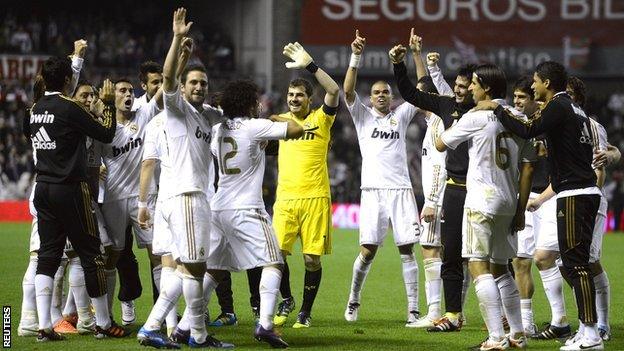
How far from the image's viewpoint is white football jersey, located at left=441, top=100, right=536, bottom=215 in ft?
30.2

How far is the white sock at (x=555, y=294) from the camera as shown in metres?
10.5

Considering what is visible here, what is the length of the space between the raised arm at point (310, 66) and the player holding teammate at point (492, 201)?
1.29m

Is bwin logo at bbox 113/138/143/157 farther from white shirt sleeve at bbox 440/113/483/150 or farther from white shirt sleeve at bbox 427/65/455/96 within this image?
white shirt sleeve at bbox 440/113/483/150

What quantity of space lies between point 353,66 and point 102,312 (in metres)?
3.36

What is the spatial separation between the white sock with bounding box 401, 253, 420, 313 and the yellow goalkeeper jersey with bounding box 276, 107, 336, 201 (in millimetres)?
1124

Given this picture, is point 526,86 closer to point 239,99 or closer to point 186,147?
point 239,99

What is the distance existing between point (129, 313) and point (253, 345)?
183cm

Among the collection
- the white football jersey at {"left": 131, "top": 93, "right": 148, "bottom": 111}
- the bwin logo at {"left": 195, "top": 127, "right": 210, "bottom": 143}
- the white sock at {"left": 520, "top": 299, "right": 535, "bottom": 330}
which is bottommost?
the white sock at {"left": 520, "top": 299, "right": 535, "bottom": 330}

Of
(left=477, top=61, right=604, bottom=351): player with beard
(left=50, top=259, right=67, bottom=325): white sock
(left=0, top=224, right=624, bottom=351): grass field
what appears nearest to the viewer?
(left=477, top=61, right=604, bottom=351): player with beard

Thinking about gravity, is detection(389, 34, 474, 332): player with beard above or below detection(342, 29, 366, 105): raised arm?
below

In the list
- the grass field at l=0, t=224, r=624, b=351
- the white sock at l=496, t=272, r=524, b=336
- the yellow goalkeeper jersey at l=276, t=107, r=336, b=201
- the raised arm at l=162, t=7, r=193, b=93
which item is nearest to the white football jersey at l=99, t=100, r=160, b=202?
the grass field at l=0, t=224, r=624, b=351

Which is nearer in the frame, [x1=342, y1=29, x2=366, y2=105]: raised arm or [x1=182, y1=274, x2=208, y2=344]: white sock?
[x1=182, y1=274, x2=208, y2=344]: white sock

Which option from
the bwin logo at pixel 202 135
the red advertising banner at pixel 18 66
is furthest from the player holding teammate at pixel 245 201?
the red advertising banner at pixel 18 66

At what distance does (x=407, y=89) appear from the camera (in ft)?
32.7
